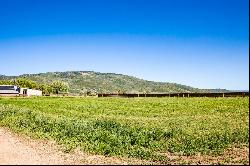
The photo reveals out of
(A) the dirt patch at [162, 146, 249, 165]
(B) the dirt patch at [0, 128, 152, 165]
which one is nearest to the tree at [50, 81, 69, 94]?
(B) the dirt patch at [0, 128, 152, 165]

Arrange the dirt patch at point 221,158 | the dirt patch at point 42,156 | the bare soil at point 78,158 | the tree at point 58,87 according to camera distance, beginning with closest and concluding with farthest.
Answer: the dirt patch at point 221,158 → the bare soil at point 78,158 → the dirt patch at point 42,156 → the tree at point 58,87

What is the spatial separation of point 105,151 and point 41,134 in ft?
21.9

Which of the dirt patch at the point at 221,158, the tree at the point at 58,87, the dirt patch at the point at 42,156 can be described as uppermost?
the tree at the point at 58,87

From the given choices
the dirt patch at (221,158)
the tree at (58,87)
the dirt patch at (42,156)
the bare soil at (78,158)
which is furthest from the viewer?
the tree at (58,87)

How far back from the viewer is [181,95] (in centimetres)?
7119

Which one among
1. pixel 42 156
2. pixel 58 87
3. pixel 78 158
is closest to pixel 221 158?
pixel 78 158

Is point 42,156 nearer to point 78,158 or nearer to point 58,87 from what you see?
point 78,158

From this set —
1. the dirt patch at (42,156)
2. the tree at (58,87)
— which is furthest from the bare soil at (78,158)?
the tree at (58,87)

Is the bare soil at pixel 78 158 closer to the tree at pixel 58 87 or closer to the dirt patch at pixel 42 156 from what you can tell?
the dirt patch at pixel 42 156

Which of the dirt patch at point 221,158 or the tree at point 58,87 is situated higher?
the tree at point 58,87

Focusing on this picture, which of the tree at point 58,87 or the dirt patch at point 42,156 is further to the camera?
the tree at point 58,87

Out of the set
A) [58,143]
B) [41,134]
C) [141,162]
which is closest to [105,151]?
[141,162]

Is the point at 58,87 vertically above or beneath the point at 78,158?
above

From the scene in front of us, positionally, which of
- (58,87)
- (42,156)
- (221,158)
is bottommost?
(42,156)
